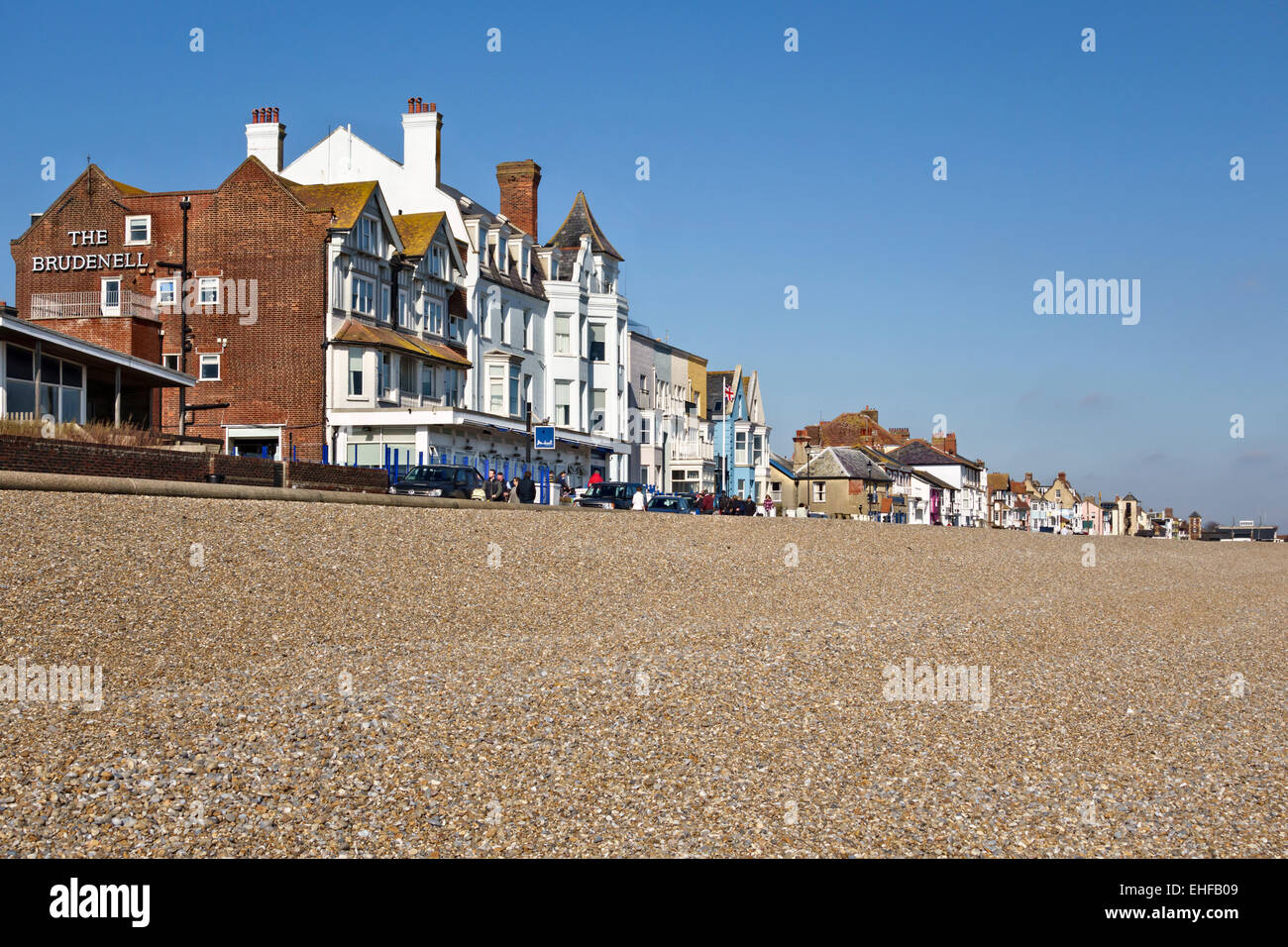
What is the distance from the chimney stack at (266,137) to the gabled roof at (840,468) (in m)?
49.0

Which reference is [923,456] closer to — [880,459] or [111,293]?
[880,459]

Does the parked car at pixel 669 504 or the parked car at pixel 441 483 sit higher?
the parked car at pixel 441 483

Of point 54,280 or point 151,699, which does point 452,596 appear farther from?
point 54,280

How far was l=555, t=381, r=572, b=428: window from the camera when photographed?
199ft

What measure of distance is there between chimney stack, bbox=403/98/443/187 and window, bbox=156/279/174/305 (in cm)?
1245

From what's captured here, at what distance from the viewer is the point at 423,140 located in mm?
53875

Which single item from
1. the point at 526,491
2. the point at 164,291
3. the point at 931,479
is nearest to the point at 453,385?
the point at 164,291

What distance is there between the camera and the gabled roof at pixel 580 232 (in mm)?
65312

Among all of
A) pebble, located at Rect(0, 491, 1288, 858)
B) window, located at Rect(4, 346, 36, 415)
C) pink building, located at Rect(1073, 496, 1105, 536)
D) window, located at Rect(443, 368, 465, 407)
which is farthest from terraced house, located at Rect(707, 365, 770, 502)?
pink building, located at Rect(1073, 496, 1105, 536)

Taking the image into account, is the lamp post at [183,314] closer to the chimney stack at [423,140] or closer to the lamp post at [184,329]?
the lamp post at [184,329]

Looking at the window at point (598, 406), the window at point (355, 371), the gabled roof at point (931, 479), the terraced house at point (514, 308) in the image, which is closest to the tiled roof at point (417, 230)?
the terraced house at point (514, 308)

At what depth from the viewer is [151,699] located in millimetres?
12234
